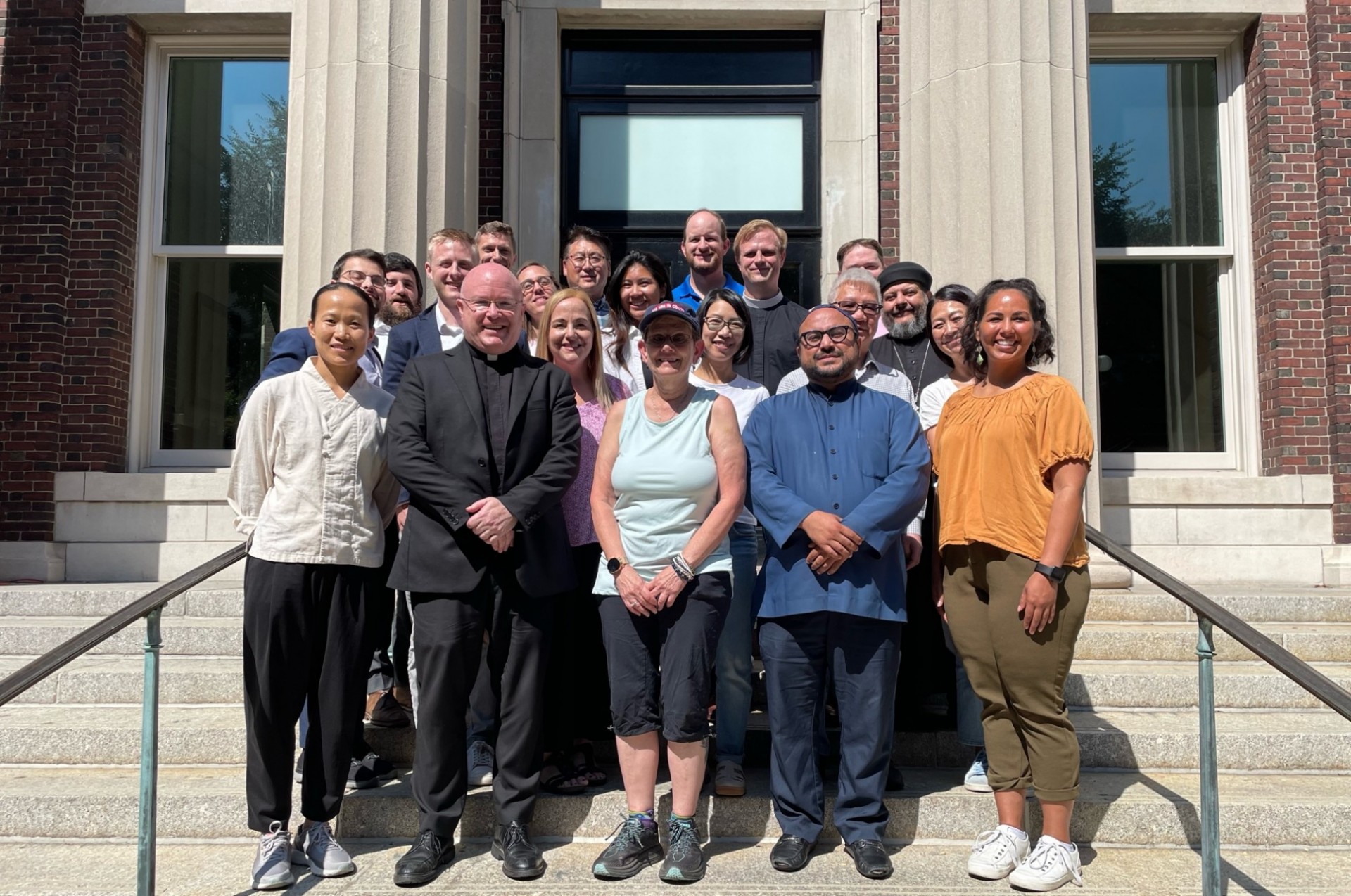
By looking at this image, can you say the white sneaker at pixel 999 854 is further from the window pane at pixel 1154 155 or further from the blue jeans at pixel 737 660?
the window pane at pixel 1154 155

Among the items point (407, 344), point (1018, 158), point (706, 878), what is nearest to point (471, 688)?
point (706, 878)

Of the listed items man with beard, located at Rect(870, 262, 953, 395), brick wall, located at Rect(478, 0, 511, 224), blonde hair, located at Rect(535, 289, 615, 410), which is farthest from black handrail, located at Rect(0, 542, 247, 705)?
brick wall, located at Rect(478, 0, 511, 224)

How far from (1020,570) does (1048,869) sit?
99 centimetres

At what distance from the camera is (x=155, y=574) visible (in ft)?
24.9

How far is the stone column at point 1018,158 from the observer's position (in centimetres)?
674

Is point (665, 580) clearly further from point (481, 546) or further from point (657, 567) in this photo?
point (481, 546)

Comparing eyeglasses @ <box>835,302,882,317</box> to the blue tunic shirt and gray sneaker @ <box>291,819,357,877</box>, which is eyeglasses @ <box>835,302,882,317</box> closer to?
the blue tunic shirt

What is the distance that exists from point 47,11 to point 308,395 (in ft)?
20.5

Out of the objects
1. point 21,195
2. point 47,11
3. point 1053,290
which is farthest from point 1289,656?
point 47,11

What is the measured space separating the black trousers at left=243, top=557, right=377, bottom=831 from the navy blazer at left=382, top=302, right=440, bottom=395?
0.99 metres

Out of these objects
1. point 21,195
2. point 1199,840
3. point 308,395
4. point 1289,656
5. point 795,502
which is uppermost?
point 21,195

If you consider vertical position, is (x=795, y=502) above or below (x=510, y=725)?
above

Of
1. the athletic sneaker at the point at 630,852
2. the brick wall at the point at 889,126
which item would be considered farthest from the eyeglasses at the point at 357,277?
the brick wall at the point at 889,126

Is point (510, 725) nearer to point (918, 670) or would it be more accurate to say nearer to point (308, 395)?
point (308, 395)
